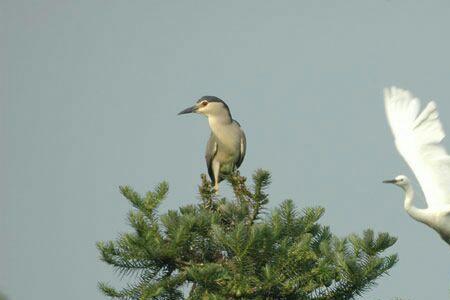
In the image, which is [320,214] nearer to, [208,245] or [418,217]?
[208,245]

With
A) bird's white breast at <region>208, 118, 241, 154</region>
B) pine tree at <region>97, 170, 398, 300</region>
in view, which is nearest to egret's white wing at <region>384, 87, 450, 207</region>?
bird's white breast at <region>208, 118, 241, 154</region>

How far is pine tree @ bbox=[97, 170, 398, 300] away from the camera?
9297 mm

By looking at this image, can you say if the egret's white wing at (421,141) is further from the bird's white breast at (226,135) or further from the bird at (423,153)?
the bird's white breast at (226,135)

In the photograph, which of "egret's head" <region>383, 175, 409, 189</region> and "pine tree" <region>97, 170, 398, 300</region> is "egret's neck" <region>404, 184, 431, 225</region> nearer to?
"egret's head" <region>383, 175, 409, 189</region>

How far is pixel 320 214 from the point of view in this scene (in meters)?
10.3

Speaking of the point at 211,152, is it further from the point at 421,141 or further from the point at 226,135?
the point at 421,141

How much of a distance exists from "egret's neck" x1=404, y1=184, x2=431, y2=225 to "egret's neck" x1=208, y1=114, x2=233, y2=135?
3584mm

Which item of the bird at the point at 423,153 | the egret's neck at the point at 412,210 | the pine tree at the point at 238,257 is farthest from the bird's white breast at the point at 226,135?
the pine tree at the point at 238,257

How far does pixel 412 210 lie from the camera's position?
15180 millimetres

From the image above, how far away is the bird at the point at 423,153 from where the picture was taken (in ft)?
49.7

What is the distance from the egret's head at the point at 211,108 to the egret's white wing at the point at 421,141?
119 inches

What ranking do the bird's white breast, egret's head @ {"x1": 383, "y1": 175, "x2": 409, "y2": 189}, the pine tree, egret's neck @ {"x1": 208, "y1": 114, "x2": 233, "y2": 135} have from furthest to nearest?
egret's neck @ {"x1": 208, "y1": 114, "x2": 233, "y2": 135} < the bird's white breast < egret's head @ {"x1": 383, "y1": 175, "x2": 409, "y2": 189} < the pine tree

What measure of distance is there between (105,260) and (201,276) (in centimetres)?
122

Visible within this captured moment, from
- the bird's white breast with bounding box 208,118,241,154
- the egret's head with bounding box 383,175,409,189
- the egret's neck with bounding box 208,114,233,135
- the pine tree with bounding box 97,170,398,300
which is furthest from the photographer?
the egret's neck with bounding box 208,114,233,135
